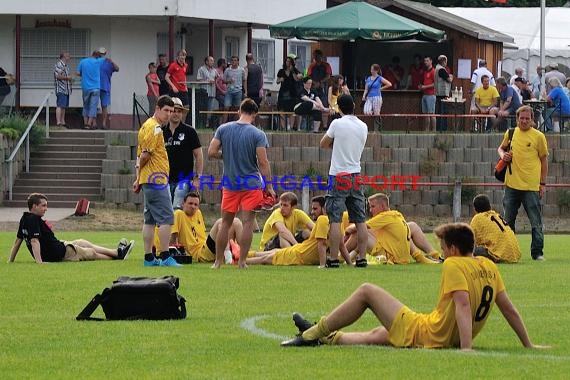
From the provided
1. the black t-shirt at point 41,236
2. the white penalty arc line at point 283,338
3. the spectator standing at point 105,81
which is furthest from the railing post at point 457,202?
A: the white penalty arc line at point 283,338

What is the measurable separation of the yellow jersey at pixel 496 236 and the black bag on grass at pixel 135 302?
782cm

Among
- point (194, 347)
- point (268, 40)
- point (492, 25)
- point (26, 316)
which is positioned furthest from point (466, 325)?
point (492, 25)

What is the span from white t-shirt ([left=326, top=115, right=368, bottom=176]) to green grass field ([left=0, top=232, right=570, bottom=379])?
1.36 meters

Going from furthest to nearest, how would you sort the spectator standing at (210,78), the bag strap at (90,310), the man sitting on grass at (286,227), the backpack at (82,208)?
1. the spectator standing at (210,78)
2. the backpack at (82,208)
3. the man sitting on grass at (286,227)
4. the bag strap at (90,310)

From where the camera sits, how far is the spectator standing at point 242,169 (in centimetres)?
1767

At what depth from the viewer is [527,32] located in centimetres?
5059

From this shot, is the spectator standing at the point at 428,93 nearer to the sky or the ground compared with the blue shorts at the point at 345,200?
nearer to the sky

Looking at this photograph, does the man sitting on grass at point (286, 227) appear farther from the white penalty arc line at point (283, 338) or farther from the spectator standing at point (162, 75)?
the spectator standing at point (162, 75)

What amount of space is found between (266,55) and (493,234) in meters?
28.4

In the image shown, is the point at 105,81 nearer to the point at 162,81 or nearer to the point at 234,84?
the point at 162,81

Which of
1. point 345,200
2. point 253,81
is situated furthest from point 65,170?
point 345,200

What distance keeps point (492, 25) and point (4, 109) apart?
19759mm

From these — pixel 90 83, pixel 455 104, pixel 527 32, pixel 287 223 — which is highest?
pixel 527 32

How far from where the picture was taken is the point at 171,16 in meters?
39.2
